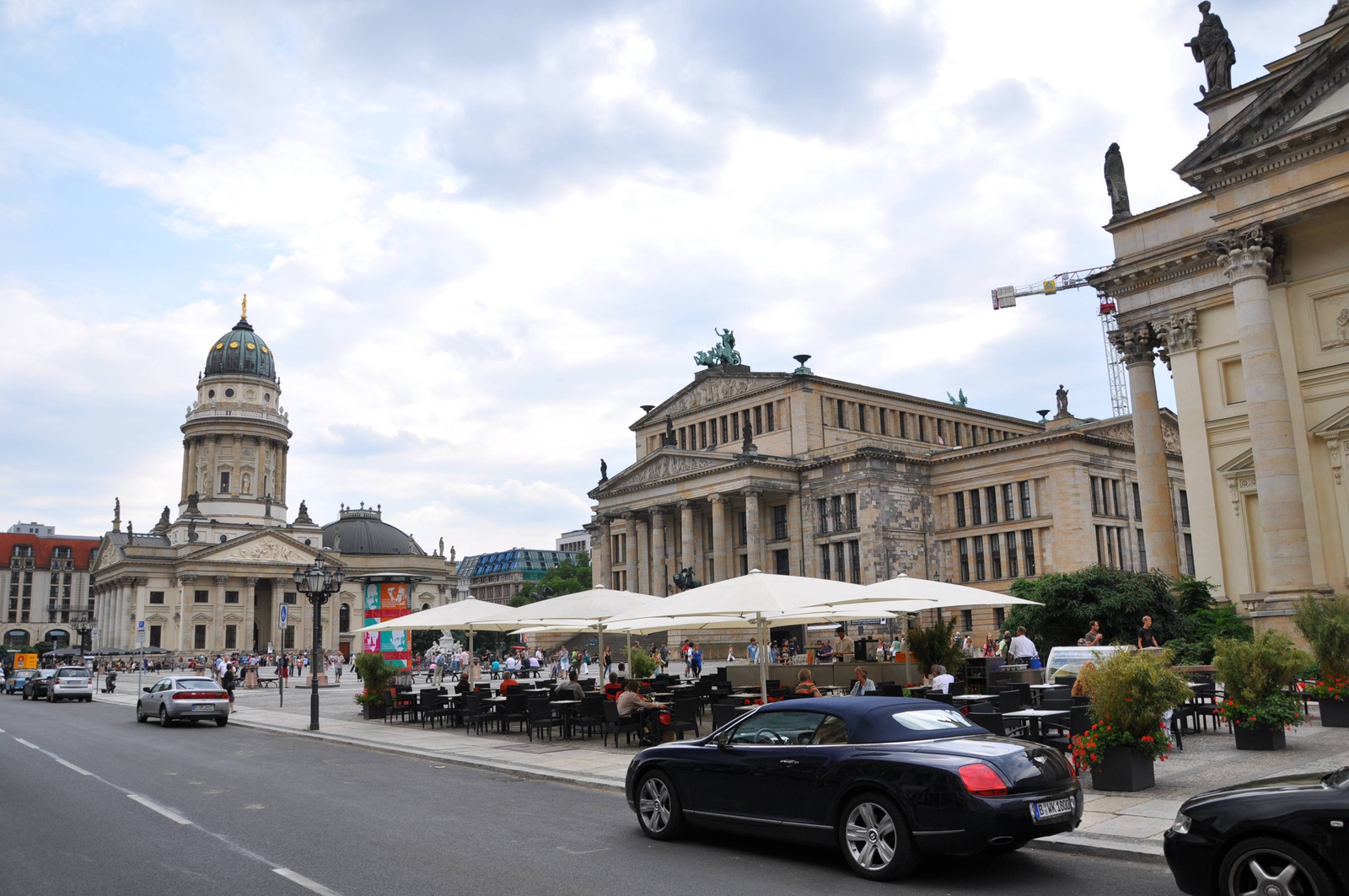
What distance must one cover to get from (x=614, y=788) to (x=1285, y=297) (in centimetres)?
2373

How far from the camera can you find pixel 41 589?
5812 inches

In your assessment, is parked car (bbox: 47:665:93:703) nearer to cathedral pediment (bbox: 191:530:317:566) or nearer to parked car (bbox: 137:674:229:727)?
parked car (bbox: 137:674:229:727)

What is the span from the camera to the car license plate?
796 centimetres

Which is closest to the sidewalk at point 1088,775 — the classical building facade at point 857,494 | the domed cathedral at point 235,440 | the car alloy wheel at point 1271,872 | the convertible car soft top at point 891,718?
the convertible car soft top at point 891,718

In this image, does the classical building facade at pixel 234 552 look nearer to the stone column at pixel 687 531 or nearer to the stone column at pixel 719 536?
the stone column at pixel 687 531

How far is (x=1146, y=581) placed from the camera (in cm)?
2741

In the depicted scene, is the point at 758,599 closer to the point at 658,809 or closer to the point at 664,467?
the point at 658,809

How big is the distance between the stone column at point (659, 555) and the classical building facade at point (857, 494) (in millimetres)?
105

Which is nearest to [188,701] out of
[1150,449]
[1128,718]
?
[1128,718]

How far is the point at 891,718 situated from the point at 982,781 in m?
1.20

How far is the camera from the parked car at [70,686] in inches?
1735

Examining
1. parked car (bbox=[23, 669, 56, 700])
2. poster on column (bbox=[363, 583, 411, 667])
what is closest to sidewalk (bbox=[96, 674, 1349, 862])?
poster on column (bbox=[363, 583, 411, 667])

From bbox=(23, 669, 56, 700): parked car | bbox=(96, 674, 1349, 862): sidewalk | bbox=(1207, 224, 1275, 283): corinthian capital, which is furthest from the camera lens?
bbox=(23, 669, 56, 700): parked car

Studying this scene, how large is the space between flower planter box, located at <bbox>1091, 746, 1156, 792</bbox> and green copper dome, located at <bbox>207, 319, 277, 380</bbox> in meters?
124
